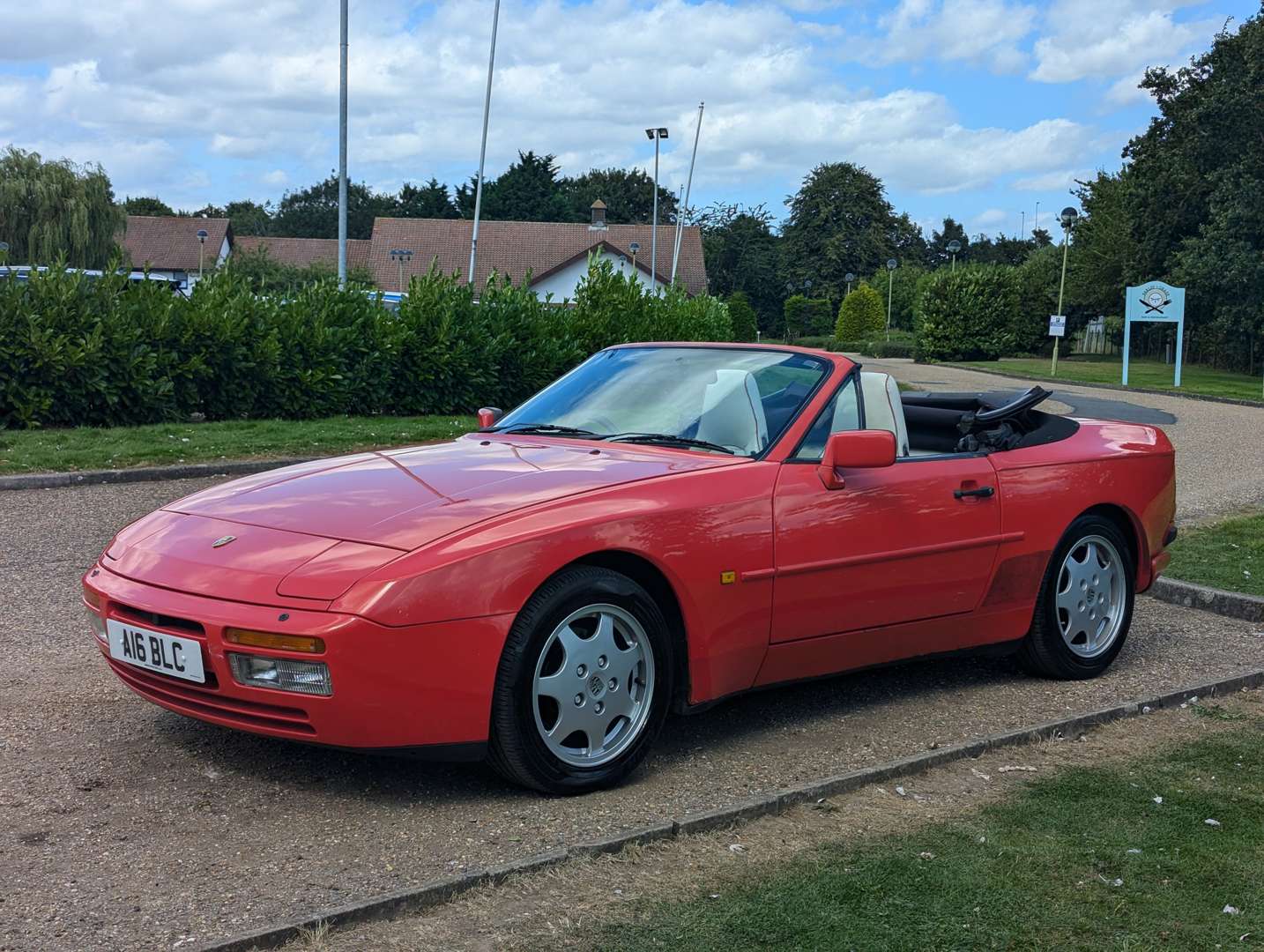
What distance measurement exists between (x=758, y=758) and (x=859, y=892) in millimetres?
1233

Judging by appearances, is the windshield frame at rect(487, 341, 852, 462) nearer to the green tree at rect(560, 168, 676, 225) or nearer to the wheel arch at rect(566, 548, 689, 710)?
the wheel arch at rect(566, 548, 689, 710)

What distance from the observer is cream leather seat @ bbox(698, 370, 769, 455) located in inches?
196

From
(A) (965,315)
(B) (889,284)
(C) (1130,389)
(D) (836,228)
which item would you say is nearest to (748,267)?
(D) (836,228)

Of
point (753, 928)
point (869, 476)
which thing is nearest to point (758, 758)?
point (869, 476)

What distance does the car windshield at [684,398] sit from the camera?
5066 millimetres

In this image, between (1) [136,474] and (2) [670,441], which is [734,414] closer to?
(2) [670,441]

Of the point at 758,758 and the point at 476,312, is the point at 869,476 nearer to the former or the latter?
the point at 758,758

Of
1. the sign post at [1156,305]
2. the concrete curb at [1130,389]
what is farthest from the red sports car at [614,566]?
the sign post at [1156,305]

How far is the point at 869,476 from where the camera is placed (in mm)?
5074

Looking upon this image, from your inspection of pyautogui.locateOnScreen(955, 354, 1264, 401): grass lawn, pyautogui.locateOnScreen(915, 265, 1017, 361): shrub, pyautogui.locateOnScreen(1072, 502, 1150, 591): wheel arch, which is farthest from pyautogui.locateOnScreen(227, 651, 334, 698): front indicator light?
pyautogui.locateOnScreen(915, 265, 1017, 361): shrub

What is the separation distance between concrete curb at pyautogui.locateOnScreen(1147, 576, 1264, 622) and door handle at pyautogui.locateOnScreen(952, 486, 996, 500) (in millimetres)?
2462

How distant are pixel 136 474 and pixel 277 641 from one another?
9.02 meters

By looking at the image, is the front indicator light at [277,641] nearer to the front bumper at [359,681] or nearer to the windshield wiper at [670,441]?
the front bumper at [359,681]

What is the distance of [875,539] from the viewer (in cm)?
501
